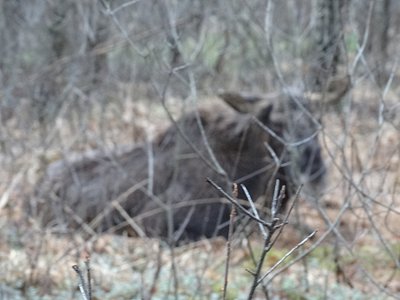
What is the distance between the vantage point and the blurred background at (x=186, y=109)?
482 centimetres

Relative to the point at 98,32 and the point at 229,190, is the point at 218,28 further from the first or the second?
the point at 229,190

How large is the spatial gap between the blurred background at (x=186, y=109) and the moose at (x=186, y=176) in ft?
0.71

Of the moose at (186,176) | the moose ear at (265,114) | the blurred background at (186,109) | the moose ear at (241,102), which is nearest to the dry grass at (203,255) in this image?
the blurred background at (186,109)

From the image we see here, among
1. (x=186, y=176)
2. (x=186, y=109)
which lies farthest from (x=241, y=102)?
(x=186, y=109)

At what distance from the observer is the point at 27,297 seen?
4.71 m

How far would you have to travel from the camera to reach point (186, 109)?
7.43 metres

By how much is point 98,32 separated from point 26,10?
1222 millimetres

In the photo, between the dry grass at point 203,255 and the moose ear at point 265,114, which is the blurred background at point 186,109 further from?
the moose ear at point 265,114

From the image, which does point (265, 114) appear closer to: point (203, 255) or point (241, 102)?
point (241, 102)

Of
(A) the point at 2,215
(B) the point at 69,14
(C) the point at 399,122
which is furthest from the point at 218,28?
(A) the point at 2,215

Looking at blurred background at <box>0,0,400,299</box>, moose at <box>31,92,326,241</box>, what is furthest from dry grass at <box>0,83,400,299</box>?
moose at <box>31,92,326,241</box>

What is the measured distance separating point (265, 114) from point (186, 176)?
0.94 meters

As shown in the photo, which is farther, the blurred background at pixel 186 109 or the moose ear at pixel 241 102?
the moose ear at pixel 241 102

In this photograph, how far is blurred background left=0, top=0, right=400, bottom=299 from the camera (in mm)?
4816
